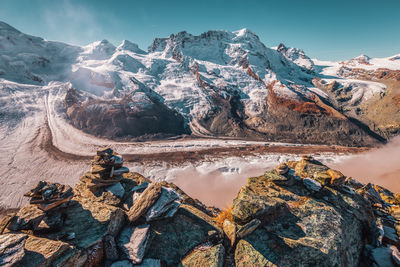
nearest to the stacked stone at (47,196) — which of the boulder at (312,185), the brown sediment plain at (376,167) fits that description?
the boulder at (312,185)

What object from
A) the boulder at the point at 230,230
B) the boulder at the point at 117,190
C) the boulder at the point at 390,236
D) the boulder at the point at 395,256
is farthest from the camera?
the boulder at the point at 117,190

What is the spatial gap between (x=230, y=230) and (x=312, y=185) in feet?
16.6

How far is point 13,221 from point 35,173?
1059 inches

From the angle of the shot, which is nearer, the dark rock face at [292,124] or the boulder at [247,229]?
the boulder at [247,229]

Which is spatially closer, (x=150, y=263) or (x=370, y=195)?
(x=150, y=263)

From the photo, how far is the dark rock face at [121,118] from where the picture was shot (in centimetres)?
3991

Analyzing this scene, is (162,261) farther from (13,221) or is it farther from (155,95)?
(155,95)

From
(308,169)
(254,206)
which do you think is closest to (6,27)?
(254,206)

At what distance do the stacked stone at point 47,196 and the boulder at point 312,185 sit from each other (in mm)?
10918

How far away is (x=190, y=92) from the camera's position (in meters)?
59.1

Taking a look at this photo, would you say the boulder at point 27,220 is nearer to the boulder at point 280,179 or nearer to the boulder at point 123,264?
the boulder at point 123,264

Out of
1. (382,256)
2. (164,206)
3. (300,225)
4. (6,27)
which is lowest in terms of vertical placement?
(382,256)

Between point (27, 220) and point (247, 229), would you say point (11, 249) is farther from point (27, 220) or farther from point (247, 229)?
point (247, 229)

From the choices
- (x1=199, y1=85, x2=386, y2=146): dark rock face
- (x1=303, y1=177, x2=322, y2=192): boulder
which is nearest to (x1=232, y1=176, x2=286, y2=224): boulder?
(x1=303, y1=177, x2=322, y2=192): boulder
